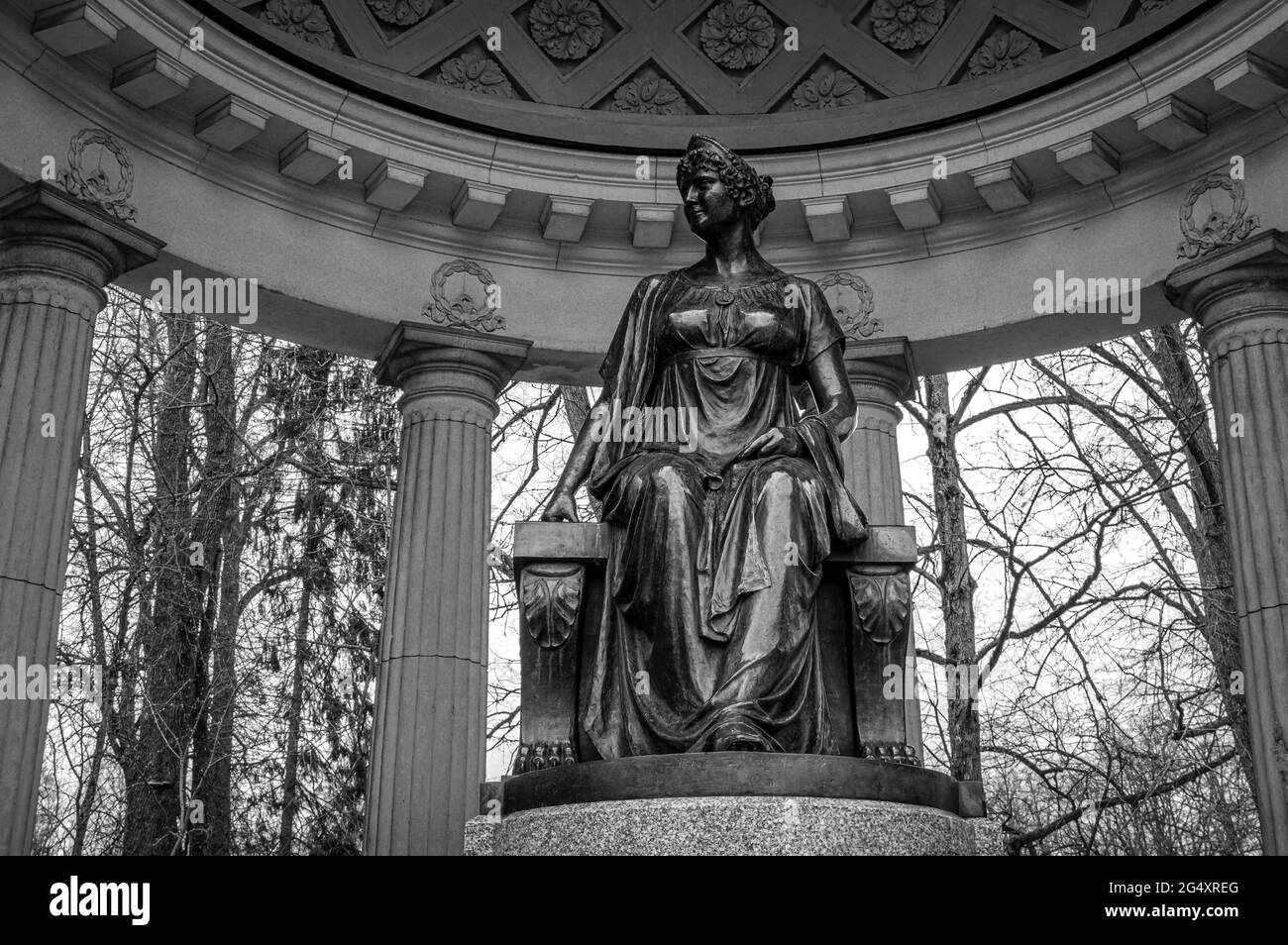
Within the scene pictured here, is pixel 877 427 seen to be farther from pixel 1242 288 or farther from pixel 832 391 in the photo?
pixel 832 391

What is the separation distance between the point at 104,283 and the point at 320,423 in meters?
9.54

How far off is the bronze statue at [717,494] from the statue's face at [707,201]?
0.01m

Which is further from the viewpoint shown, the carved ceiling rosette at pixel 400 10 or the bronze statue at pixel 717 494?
the carved ceiling rosette at pixel 400 10

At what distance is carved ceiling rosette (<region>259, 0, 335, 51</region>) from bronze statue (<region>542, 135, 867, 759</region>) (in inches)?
353

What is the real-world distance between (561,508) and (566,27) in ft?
37.2

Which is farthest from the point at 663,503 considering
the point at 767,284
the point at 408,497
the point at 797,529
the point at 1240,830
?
the point at 1240,830

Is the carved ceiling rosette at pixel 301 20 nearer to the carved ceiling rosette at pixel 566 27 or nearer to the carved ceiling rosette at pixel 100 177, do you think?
the carved ceiling rosette at pixel 566 27

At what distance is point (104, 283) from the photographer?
1473 centimetres

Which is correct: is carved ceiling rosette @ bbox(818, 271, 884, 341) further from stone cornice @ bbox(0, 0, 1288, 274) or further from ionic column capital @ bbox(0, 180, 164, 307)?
ionic column capital @ bbox(0, 180, 164, 307)

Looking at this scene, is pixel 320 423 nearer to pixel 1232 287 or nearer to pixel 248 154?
pixel 248 154

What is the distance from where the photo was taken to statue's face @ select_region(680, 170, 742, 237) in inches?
401

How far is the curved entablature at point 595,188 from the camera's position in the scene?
49.3ft

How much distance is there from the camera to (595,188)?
17594 mm

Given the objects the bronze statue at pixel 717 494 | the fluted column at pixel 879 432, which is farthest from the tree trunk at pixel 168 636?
the bronze statue at pixel 717 494
